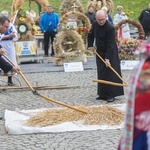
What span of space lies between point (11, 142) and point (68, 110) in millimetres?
1770

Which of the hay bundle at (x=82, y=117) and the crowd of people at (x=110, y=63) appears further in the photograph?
the hay bundle at (x=82, y=117)

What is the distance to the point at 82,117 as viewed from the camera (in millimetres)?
8219

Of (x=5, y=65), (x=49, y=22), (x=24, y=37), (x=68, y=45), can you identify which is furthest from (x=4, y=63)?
(x=49, y=22)

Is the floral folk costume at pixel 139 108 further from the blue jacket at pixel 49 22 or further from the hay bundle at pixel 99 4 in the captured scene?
the hay bundle at pixel 99 4

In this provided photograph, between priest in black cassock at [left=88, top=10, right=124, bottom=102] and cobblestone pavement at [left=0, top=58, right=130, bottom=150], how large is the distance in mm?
195

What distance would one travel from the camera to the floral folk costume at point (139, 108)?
9.69 feet

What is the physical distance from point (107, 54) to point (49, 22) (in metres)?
8.44

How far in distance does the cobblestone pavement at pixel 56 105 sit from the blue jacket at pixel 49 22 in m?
3.82

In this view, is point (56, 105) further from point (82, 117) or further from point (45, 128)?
point (45, 128)

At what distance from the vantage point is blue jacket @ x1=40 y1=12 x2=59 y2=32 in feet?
59.5

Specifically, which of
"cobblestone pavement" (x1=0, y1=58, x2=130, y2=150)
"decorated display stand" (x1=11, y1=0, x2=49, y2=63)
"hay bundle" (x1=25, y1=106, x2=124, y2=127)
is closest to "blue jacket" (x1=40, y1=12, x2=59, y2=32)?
"decorated display stand" (x1=11, y1=0, x2=49, y2=63)

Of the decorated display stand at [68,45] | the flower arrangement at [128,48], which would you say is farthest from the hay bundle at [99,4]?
the flower arrangement at [128,48]

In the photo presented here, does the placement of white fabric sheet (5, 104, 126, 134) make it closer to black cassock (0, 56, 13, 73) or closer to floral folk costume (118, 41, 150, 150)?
black cassock (0, 56, 13, 73)

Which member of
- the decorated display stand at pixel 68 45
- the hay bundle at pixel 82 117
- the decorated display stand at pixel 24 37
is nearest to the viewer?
the hay bundle at pixel 82 117
